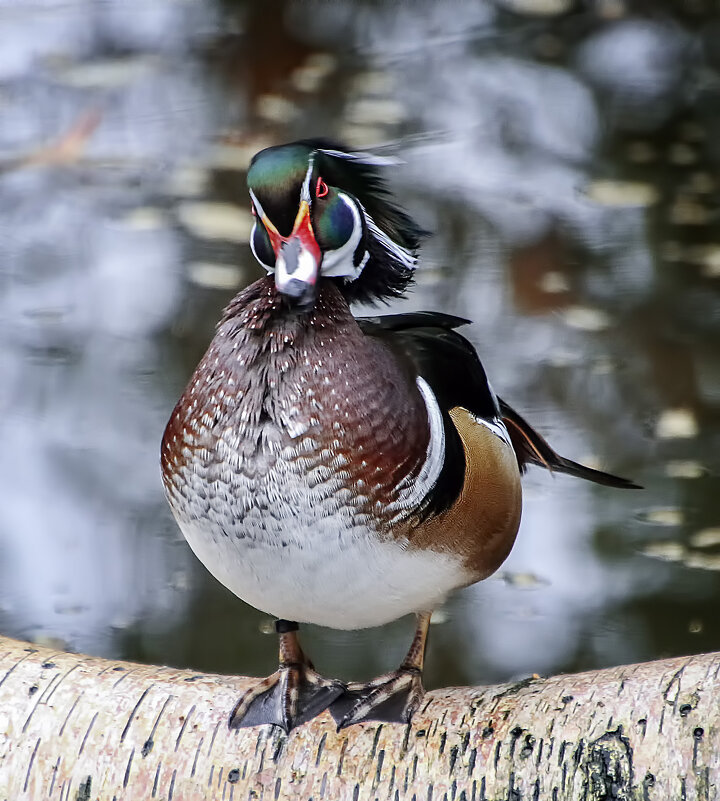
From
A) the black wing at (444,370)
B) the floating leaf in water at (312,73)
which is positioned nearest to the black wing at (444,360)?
the black wing at (444,370)

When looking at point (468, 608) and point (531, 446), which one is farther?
point (468, 608)

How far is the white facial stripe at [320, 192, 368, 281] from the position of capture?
98cm

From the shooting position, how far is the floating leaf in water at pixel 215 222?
6.79 ft

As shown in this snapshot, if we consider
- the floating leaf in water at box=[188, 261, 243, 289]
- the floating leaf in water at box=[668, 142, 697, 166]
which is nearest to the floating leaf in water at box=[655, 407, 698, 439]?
the floating leaf in water at box=[668, 142, 697, 166]

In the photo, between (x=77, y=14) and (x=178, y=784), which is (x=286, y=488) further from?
(x=77, y=14)

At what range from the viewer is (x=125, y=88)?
2.02 metres

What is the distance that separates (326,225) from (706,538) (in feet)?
4.48

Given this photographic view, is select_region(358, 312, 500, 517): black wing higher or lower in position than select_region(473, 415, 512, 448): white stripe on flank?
higher

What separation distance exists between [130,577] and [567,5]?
147 cm

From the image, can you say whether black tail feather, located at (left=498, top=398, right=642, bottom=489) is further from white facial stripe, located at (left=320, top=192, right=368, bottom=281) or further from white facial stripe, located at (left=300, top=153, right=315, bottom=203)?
white facial stripe, located at (left=300, top=153, right=315, bottom=203)

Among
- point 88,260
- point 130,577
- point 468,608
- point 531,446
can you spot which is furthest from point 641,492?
point 88,260

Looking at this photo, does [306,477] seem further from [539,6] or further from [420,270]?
[539,6]

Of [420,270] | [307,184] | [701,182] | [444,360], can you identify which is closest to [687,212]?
[701,182]

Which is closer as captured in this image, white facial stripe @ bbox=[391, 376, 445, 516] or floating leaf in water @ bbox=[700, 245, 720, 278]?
white facial stripe @ bbox=[391, 376, 445, 516]
